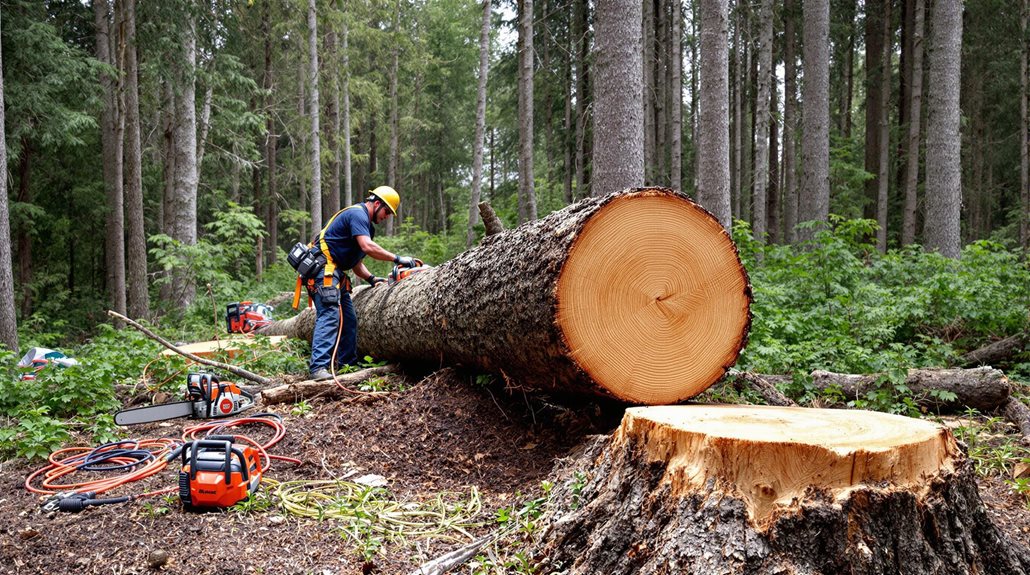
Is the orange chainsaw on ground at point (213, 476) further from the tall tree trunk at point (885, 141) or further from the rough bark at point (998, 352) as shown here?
the tall tree trunk at point (885, 141)

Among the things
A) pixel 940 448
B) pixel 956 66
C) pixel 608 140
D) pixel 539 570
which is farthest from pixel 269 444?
pixel 956 66

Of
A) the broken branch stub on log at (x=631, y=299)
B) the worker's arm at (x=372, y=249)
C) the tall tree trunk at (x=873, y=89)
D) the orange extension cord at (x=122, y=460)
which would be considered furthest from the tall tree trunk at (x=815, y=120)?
the orange extension cord at (x=122, y=460)

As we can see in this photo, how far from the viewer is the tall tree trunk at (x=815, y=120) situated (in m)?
12.3

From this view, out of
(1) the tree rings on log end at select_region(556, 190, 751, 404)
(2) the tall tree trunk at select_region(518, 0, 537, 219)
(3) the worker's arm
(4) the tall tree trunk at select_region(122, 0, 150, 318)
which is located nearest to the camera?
(1) the tree rings on log end at select_region(556, 190, 751, 404)

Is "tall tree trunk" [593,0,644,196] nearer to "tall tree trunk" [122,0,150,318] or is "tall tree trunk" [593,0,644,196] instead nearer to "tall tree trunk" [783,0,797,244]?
"tall tree trunk" [122,0,150,318]

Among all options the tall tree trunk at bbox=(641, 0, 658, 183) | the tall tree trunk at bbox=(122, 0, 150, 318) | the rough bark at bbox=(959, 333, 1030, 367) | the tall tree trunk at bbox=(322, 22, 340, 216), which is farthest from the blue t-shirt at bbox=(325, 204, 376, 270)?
the tall tree trunk at bbox=(322, 22, 340, 216)

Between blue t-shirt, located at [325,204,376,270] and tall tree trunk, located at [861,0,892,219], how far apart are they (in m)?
16.6

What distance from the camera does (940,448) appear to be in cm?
211

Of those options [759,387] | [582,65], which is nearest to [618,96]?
[759,387]

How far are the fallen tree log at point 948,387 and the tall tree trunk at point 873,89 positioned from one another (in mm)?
15135

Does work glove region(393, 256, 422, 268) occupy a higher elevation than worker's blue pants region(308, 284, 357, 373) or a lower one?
higher

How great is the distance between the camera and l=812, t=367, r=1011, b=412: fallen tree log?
14.7 ft

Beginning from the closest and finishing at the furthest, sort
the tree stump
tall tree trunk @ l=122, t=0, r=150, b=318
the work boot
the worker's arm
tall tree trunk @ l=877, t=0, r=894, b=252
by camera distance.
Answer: the tree stump, the work boot, the worker's arm, tall tree trunk @ l=122, t=0, r=150, b=318, tall tree trunk @ l=877, t=0, r=894, b=252

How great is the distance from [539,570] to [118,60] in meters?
13.4
